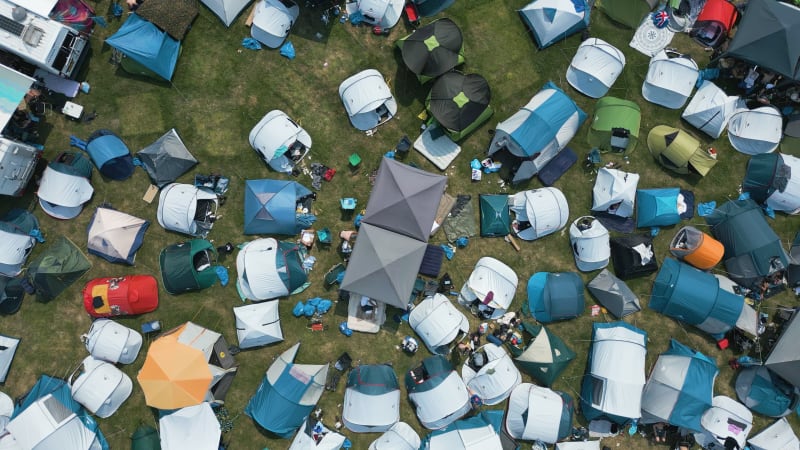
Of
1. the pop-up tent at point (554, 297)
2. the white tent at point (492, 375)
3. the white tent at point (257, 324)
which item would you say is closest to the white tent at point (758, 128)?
the pop-up tent at point (554, 297)

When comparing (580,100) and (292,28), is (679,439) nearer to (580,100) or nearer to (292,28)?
(580,100)

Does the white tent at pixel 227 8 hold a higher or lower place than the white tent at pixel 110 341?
higher

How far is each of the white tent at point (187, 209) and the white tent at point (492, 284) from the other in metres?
9.63

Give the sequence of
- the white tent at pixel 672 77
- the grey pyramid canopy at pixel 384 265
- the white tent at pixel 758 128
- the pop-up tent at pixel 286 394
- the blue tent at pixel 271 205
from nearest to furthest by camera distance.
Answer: the grey pyramid canopy at pixel 384 265 < the pop-up tent at pixel 286 394 < the blue tent at pixel 271 205 < the white tent at pixel 672 77 < the white tent at pixel 758 128

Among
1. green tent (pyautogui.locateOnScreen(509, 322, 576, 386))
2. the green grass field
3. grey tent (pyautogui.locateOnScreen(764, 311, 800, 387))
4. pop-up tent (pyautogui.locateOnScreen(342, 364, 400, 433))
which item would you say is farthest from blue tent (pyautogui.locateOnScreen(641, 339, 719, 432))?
pop-up tent (pyautogui.locateOnScreen(342, 364, 400, 433))

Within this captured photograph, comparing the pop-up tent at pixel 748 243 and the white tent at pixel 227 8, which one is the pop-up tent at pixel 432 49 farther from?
the pop-up tent at pixel 748 243

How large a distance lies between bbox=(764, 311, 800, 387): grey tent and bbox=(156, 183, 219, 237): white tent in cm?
2091

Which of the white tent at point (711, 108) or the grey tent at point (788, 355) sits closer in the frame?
A: the grey tent at point (788, 355)

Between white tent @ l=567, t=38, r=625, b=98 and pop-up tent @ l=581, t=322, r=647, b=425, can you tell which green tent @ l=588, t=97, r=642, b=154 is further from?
pop-up tent @ l=581, t=322, r=647, b=425

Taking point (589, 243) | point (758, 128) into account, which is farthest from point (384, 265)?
point (758, 128)

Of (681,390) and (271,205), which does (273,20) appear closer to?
(271,205)

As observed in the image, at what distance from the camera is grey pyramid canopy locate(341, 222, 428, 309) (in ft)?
53.1

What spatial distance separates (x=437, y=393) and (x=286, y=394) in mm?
5227

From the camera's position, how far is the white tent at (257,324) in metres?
17.0
